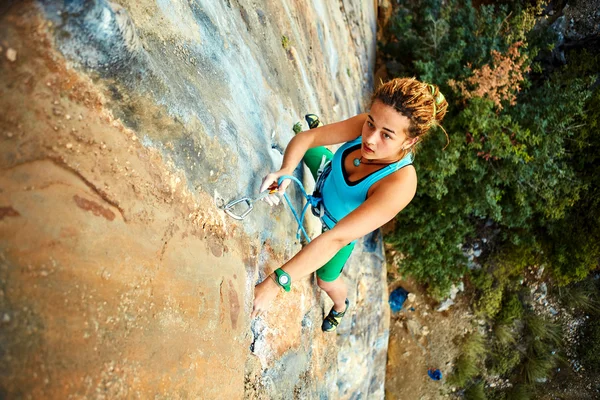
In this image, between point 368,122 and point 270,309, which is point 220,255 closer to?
point 270,309

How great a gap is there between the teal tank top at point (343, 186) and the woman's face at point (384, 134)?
0.08m

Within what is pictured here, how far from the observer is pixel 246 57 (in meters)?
2.31

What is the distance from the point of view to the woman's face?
1.98 m

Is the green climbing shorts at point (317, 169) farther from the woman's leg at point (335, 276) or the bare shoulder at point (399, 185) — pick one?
the bare shoulder at point (399, 185)

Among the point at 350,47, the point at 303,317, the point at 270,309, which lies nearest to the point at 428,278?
the point at 350,47

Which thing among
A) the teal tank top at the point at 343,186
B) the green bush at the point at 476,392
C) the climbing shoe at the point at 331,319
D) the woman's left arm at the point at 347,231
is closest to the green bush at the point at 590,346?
the green bush at the point at 476,392

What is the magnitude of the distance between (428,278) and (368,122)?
5187mm

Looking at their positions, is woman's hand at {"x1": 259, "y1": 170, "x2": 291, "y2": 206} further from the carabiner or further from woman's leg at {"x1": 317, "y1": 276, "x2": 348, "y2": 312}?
woman's leg at {"x1": 317, "y1": 276, "x2": 348, "y2": 312}

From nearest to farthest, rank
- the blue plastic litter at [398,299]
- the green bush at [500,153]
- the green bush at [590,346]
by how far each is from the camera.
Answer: the green bush at [500,153] → the green bush at [590,346] → the blue plastic litter at [398,299]

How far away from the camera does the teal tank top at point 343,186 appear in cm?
213

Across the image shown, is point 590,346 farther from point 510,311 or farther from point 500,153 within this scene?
point 500,153

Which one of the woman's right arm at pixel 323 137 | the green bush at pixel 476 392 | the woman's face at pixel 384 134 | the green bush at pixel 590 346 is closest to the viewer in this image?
the woman's face at pixel 384 134

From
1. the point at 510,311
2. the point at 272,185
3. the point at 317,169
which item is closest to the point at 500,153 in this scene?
Answer: the point at 510,311

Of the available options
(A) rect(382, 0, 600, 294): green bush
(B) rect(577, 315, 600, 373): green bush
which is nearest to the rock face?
(A) rect(382, 0, 600, 294): green bush
